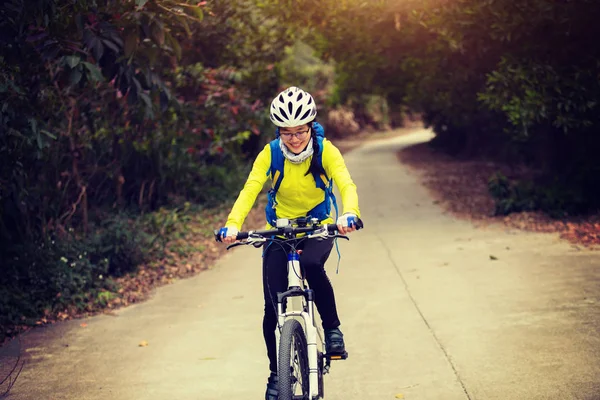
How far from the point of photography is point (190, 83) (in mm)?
15062

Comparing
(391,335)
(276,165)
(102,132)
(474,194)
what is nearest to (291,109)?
(276,165)

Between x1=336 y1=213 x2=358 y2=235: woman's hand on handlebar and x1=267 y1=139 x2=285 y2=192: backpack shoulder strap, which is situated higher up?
x1=267 y1=139 x2=285 y2=192: backpack shoulder strap

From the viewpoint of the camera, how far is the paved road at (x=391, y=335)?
5605 millimetres

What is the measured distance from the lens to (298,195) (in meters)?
4.89

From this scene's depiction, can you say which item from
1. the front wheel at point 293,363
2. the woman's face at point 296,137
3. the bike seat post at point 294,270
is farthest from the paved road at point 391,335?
the woman's face at point 296,137

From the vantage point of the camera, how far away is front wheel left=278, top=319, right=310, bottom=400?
13.6ft

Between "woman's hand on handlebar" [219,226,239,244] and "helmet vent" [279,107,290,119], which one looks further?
"helmet vent" [279,107,290,119]

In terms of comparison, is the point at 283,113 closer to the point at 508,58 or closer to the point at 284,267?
the point at 284,267

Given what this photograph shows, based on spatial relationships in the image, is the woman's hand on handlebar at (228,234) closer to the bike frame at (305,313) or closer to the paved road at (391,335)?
the bike frame at (305,313)

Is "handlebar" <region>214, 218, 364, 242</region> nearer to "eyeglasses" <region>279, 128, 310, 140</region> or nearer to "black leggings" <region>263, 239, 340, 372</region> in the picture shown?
"black leggings" <region>263, 239, 340, 372</region>

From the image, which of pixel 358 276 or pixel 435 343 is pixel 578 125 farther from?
pixel 435 343

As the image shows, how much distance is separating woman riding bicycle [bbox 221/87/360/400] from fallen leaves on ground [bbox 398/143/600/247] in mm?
6696

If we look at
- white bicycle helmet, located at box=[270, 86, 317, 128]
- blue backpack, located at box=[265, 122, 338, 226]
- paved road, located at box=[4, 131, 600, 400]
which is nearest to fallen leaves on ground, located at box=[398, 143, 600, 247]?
paved road, located at box=[4, 131, 600, 400]

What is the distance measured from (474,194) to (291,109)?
13450mm
